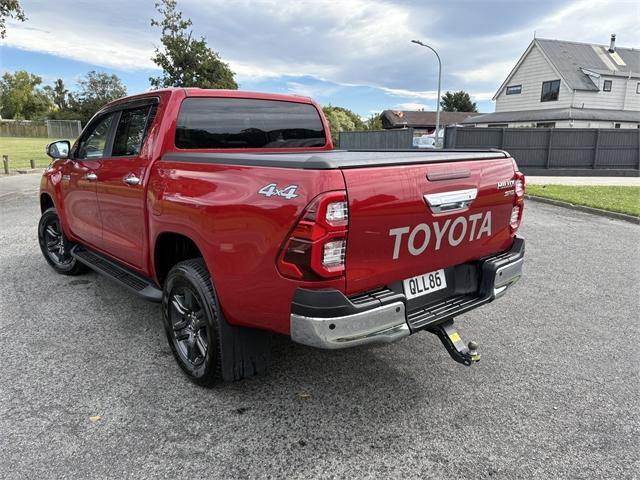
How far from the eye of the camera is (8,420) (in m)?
2.66

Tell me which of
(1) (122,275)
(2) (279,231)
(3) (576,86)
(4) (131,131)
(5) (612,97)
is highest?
(3) (576,86)

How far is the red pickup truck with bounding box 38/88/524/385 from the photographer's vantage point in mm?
2238

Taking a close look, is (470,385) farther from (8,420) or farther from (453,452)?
(8,420)

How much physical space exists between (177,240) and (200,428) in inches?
49.6

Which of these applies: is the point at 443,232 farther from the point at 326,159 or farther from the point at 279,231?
the point at 279,231

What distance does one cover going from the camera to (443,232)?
8.77 ft

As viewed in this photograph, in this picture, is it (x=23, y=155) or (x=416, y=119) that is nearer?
(x=23, y=155)

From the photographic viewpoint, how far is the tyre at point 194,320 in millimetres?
2750

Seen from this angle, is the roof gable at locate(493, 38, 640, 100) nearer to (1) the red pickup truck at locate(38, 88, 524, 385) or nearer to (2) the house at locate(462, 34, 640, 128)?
(2) the house at locate(462, 34, 640, 128)

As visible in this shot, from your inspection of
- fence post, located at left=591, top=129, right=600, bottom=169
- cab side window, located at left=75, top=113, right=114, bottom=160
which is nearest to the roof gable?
fence post, located at left=591, top=129, right=600, bottom=169

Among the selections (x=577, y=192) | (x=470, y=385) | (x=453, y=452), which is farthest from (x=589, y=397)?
(x=577, y=192)

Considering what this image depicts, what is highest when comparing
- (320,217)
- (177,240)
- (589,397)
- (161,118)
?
(161,118)

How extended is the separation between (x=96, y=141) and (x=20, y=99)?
86058 millimetres

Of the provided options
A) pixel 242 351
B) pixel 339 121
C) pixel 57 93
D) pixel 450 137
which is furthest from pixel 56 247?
pixel 57 93
